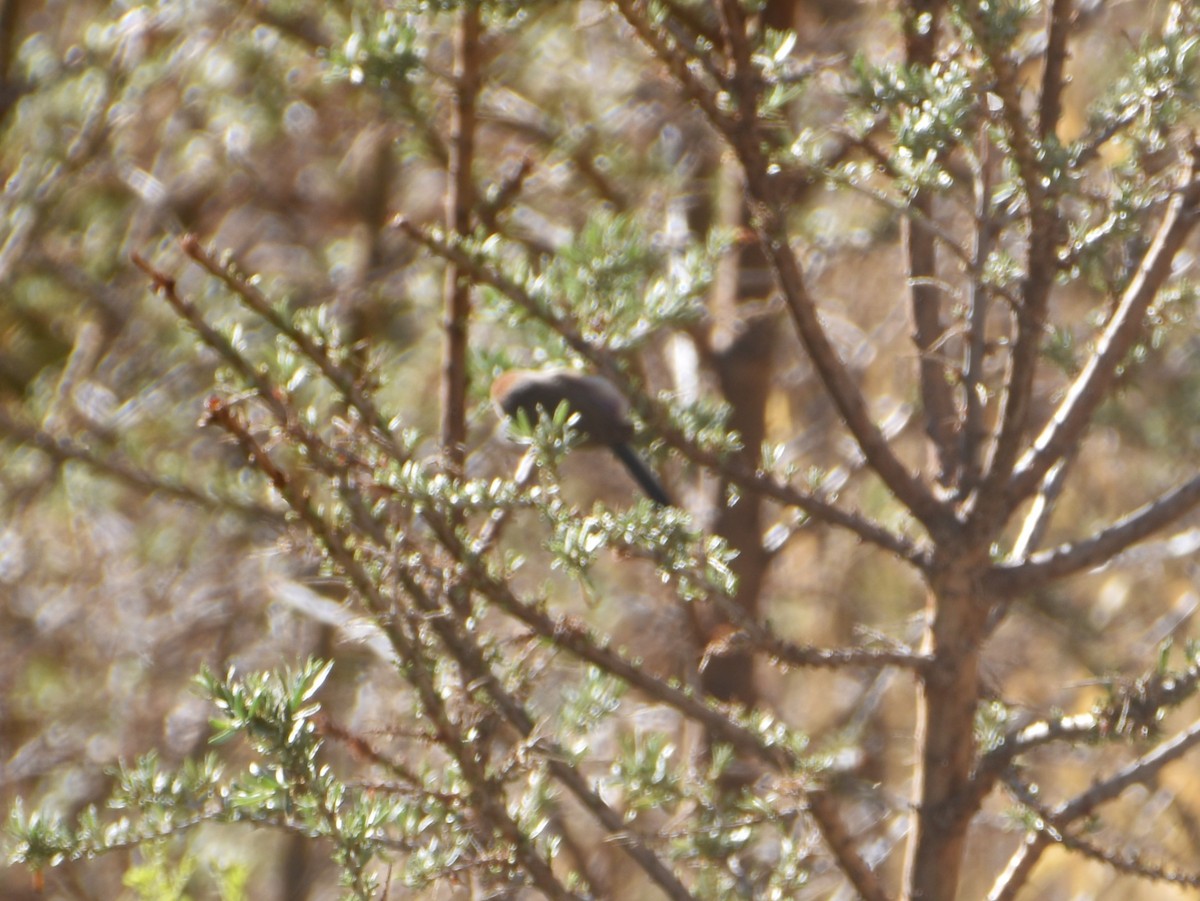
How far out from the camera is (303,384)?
4047 mm

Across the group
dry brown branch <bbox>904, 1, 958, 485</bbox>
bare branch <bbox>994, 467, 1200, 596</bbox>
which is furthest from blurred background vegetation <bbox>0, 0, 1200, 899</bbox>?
bare branch <bbox>994, 467, 1200, 596</bbox>

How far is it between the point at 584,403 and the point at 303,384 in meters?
1.93

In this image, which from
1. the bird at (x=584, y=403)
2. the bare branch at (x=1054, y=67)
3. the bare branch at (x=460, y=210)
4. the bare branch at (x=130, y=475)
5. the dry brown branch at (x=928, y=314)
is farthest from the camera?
the bare branch at (x=130, y=475)

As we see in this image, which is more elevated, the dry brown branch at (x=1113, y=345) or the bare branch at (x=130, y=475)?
the bare branch at (x=130, y=475)

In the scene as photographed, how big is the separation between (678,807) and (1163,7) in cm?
322

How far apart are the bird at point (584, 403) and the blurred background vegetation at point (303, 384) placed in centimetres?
142

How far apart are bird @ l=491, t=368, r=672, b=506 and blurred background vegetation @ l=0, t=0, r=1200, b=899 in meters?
1.42

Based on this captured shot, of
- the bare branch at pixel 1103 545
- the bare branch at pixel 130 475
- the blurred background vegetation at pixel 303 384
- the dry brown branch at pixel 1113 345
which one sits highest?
the blurred background vegetation at pixel 303 384

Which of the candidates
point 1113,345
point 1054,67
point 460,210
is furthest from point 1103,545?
point 460,210

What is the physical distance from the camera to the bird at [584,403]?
7.21 ft

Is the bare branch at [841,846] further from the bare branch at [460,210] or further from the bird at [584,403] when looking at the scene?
the bare branch at [460,210]

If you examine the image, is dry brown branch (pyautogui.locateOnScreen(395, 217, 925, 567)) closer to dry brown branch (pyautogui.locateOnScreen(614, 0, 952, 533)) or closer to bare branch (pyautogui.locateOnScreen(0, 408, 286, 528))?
dry brown branch (pyautogui.locateOnScreen(614, 0, 952, 533))

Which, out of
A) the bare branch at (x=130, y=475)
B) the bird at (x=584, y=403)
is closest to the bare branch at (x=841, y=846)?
the bird at (x=584, y=403)

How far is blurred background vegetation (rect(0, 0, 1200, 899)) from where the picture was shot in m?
4.29
